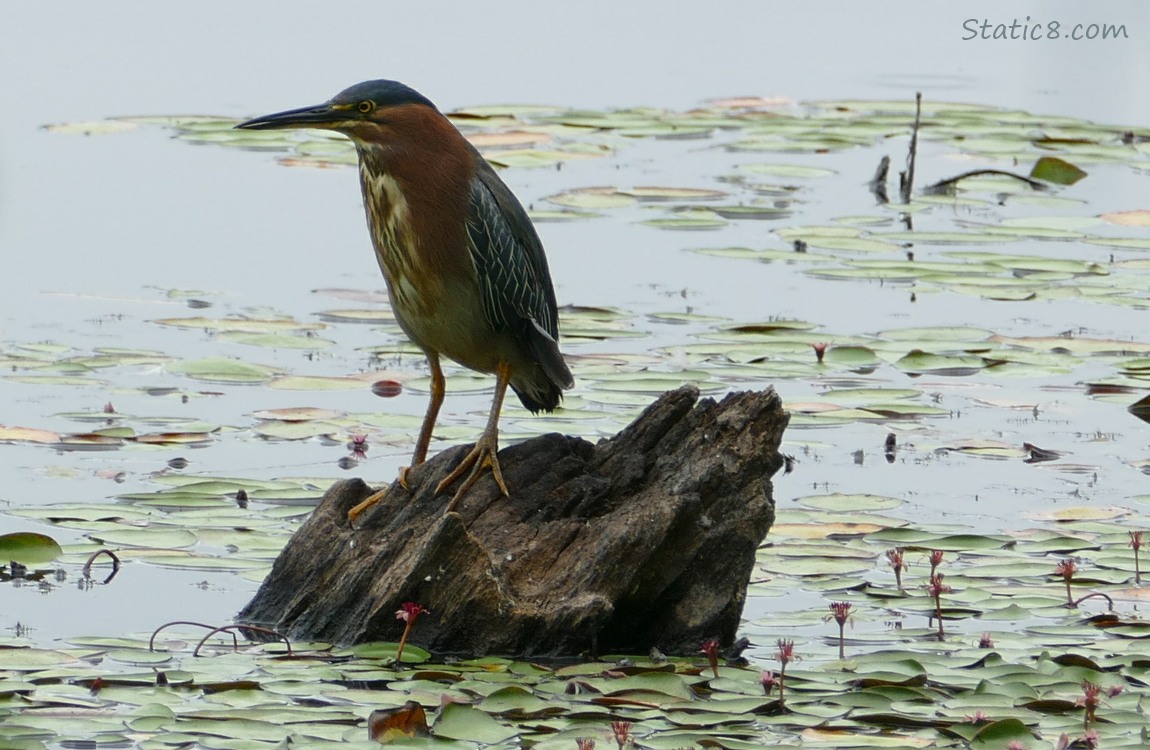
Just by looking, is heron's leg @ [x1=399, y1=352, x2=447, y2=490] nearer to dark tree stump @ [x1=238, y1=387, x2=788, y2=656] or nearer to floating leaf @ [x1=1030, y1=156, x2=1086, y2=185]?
dark tree stump @ [x1=238, y1=387, x2=788, y2=656]

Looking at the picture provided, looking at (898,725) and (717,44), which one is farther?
(717,44)

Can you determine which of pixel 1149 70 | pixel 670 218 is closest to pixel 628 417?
pixel 670 218

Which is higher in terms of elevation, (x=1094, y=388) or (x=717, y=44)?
(x=717, y=44)

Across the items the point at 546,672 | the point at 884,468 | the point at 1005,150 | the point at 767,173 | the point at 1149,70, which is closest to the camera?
the point at 546,672

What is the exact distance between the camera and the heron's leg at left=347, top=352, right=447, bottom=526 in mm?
5723

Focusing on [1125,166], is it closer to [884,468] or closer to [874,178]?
[874,178]

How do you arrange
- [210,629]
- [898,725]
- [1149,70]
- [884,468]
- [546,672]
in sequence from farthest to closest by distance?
[1149,70] < [884,468] < [210,629] < [546,672] < [898,725]

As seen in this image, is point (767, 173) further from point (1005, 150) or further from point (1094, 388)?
point (1094, 388)

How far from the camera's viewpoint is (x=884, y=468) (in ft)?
23.4

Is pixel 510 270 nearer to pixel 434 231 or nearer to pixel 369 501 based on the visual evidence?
pixel 434 231

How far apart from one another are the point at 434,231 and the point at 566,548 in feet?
3.55

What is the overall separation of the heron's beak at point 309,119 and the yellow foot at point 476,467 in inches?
42.4

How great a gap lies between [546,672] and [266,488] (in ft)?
5.85

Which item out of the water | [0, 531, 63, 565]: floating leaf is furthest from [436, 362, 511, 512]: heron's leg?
[0, 531, 63, 565]: floating leaf
